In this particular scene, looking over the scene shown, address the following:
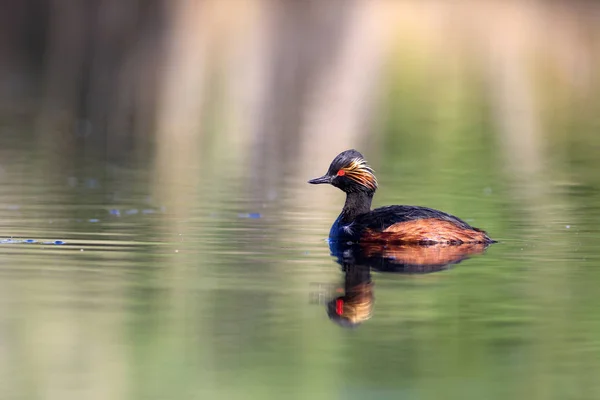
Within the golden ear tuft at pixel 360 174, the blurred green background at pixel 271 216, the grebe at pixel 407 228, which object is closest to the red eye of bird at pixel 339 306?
the blurred green background at pixel 271 216

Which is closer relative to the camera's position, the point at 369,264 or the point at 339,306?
the point at 339,306

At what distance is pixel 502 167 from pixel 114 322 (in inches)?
515

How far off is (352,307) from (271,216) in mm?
5729

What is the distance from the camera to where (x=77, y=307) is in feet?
32.9

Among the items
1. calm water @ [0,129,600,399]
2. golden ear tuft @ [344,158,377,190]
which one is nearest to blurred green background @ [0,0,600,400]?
calm water @ [0,129,600,399]

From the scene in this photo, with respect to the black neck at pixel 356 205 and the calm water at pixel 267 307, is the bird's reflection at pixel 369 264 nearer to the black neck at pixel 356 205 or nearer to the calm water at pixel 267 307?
the calm water at pixel 267 307

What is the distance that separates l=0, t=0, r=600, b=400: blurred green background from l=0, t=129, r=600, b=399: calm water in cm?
3

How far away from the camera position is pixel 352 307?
1010 centimetres

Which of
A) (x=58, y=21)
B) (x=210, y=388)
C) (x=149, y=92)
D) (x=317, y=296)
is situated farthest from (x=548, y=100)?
(x=210, y=388)

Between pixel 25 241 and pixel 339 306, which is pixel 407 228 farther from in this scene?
pixel 25 241

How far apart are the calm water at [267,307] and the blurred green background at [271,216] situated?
0.03 metres

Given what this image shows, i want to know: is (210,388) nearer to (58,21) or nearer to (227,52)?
(227,52)

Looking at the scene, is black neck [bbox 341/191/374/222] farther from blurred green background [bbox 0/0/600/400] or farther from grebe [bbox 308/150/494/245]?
blurred green background [bbox 0/0/600/400]

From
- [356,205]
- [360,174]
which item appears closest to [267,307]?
[356,205]
